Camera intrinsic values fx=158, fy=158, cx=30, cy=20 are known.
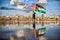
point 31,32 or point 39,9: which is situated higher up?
point 39,9

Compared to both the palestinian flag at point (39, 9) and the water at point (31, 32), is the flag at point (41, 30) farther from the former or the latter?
the palestinian flag at point (39, 9)

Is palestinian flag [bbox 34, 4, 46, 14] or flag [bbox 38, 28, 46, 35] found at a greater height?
palestinian flag [bbox 34, 4, 46, 14]

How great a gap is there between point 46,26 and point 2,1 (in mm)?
739

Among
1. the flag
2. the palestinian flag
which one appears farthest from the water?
the palestinian flag

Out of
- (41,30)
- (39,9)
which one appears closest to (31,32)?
(41,30)

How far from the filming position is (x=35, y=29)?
228 cm

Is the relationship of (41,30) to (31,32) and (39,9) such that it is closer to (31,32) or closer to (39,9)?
(31,32)

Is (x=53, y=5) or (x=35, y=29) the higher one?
(x=53, y=5)

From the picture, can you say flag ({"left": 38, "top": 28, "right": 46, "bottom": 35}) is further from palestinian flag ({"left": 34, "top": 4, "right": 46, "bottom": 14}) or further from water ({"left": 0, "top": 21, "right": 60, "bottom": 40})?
palestinian flag ({"left": 34, "top": 4, "right": 46, "bottom": 14})

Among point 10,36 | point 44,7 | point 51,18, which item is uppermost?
point 44,7

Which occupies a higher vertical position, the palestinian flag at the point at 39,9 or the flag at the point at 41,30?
the palestinian flag at the point at 39,9

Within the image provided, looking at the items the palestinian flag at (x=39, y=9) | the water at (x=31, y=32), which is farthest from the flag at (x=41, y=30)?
the palestinian flag at (x=39, y=9)

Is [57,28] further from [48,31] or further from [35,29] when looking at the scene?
[35,29]

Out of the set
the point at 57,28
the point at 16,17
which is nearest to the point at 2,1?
the point at 16,17
